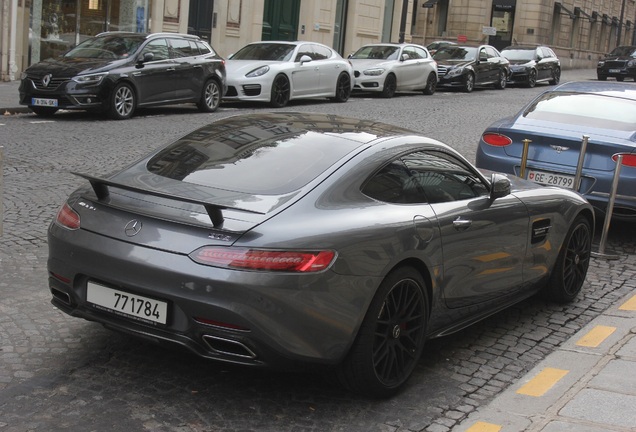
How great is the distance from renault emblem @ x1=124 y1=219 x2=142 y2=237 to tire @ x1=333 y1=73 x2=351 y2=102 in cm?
1833

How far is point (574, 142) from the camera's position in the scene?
926 centimetres

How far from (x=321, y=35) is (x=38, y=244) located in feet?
88.2

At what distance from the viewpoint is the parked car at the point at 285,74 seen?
66.3 feet

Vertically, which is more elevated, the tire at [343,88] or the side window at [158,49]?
the side window at [158,49]

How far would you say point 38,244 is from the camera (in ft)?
25.4

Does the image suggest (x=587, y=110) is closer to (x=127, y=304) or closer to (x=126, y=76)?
(x=127, y=304)

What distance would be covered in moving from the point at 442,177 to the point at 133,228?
1.94 metres

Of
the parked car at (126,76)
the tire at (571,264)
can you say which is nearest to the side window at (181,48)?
the parked car at (126,76)

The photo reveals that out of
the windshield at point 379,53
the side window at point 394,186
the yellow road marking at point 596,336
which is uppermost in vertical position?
the windshield at point 379,53

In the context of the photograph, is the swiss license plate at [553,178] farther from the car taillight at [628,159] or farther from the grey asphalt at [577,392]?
the grey asphalt at [577,392]

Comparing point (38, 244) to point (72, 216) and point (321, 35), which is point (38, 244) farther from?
point (321, 35)

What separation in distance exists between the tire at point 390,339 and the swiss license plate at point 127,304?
945 mm

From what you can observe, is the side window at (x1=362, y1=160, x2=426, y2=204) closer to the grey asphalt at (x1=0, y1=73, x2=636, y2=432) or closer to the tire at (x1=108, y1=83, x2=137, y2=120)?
the grey asphalt at (x1=0, y1=73, x2=636, y2=432)

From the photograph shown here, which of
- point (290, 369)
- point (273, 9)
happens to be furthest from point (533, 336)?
point (273, 9)
